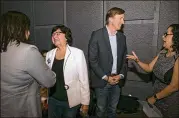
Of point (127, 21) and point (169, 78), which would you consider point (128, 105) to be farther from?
point (127, 21)

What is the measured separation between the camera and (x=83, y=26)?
11.7ft

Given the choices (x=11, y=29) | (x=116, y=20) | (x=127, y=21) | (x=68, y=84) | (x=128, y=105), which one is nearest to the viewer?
(x=11, y=29)

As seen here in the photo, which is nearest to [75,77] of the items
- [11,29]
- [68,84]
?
[68,84]

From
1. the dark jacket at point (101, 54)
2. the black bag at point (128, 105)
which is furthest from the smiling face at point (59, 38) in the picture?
the black bag at point (128, 105)

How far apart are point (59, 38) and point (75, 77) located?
54 centimetres

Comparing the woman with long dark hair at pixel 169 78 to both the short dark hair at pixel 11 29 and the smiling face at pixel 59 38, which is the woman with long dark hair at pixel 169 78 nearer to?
the smiling face at pixel 59 38

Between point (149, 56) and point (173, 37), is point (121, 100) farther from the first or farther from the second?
point (173, 37)

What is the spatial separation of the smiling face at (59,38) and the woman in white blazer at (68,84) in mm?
15

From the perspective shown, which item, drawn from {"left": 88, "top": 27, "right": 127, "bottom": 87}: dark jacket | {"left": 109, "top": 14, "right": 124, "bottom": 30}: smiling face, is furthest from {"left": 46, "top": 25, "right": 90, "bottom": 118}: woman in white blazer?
{"left": 109, "top": 14, "right": 124, "bottom": 30}: smiling face

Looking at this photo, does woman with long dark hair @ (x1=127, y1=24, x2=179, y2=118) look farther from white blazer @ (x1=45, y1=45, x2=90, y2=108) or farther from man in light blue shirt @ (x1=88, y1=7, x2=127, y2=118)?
white blazer @ (x1=45, y1=45, x2=90, y2=108)

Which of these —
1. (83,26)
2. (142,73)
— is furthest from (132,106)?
(83,26)

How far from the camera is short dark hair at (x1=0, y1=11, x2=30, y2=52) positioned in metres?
1.44

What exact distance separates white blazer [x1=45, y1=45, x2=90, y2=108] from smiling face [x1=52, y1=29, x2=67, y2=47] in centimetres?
15

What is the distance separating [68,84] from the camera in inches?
81.7
